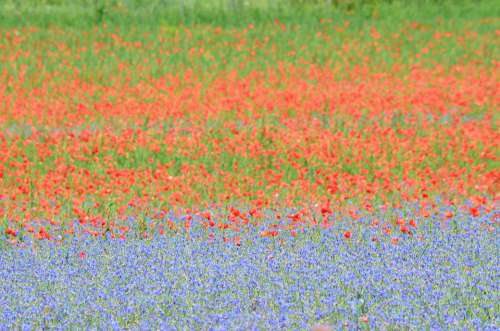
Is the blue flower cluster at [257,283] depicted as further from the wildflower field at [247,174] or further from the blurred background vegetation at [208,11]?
the blurred background vegetation at [208,11]

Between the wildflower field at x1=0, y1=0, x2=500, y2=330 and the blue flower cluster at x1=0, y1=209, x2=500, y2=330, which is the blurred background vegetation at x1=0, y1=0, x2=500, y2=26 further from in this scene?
the blue flower cluster at x1=0, y1=209, x2=500, y2=330

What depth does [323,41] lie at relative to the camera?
74.3 feet

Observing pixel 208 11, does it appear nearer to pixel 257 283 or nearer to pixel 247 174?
pixel 247 174

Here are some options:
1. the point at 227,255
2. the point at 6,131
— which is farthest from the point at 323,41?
the point at 227,255

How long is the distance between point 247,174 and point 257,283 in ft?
15.4

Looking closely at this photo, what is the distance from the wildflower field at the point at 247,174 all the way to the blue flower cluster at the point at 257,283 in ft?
0.07

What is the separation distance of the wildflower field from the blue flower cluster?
2cm

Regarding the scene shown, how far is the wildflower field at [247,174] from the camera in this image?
6211 millimetres

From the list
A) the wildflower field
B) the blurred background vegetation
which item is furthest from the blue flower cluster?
the blurred background vegetation

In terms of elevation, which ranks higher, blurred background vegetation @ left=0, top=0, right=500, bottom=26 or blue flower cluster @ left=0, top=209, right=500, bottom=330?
blue flower cluster @ left=0, top=209, right=500, bottom=330

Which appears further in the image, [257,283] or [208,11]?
[208,11]

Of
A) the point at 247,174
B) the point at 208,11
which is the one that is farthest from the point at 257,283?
the point at 208,11

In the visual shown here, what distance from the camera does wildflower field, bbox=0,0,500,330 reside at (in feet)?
20.4

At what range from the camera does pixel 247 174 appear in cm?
1108
